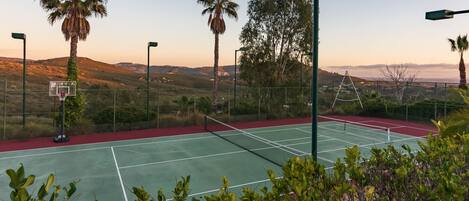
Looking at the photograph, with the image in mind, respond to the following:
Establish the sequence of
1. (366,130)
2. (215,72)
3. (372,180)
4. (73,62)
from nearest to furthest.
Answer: (372,180) < (73,62) < (366,130) < (215,72)

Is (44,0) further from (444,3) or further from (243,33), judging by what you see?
(444,3)

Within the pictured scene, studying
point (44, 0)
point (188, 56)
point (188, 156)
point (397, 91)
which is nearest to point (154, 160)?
point (188, 156)

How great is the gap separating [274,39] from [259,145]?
14497mm

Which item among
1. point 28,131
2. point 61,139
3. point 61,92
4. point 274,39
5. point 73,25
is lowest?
point 61,139

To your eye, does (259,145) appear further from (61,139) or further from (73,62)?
(73,62)

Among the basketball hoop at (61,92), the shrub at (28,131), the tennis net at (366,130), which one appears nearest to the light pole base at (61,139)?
the basketball hoop at (61,92)

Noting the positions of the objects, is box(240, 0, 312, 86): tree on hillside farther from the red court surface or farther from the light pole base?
the light pole base

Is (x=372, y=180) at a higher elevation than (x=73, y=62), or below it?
below

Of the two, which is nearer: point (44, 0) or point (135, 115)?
point (44, 0)

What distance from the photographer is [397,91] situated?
96.8ft

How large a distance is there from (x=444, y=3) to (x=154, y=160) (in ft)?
57.5

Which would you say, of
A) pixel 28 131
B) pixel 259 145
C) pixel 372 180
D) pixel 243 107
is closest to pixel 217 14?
pixel 243 107

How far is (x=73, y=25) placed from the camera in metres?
19.4

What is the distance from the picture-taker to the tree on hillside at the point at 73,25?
1866 centimetres
